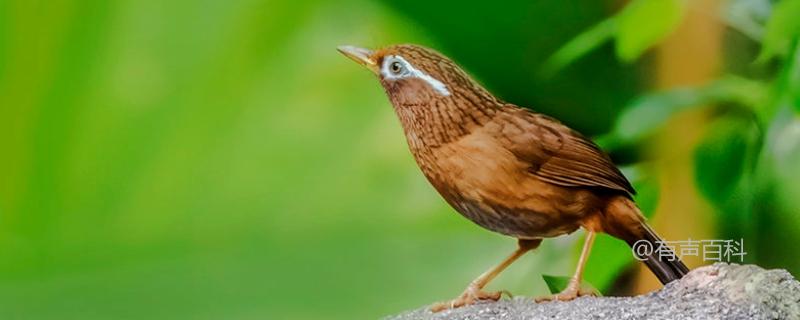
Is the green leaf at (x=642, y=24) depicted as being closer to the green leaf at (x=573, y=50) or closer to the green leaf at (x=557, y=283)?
the green leaf at (x=573, y=50)

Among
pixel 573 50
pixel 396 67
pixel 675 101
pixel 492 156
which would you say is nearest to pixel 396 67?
pixel 396 67

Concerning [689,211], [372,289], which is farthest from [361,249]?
[689,211]

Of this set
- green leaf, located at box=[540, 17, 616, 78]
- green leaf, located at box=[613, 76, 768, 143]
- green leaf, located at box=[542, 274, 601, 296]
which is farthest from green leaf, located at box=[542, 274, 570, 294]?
green leaf, located at box=[540, 17, 616, 78]

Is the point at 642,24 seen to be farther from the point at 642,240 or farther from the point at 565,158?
the point at 642,240

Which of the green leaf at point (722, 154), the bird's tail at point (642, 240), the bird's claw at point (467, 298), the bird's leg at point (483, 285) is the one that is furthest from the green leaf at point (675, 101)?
the bird's claw at point (467, 298)

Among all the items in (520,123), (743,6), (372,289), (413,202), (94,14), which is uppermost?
(94,14)

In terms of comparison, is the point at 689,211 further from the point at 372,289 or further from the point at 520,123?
the point at 372,289
